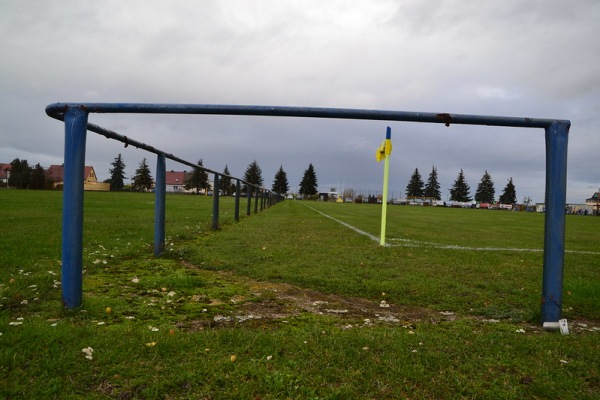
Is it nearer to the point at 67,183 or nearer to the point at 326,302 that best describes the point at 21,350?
the point at 67,183

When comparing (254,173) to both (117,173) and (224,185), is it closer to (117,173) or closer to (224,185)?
(117,173)

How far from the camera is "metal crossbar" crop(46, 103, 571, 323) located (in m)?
2.62

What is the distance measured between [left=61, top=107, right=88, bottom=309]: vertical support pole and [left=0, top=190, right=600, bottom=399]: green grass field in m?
0.16

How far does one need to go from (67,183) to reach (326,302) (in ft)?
6.74

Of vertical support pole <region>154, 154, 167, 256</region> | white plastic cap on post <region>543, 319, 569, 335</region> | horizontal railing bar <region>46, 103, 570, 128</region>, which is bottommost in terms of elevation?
white plastic cap on post <region>543, 319, 569, 335</region>

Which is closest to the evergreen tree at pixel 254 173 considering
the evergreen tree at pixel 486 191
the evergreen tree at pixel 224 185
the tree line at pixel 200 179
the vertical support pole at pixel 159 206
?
the tree line at pixel 200 179

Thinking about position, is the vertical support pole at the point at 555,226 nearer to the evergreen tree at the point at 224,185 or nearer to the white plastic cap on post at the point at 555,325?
the white plastic cap on post at the point at 555,325

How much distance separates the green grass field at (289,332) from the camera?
69.3 inches

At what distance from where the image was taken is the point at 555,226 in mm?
2688

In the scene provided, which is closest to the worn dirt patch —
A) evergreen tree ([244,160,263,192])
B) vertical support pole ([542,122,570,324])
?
vertical support pole ([542,122,570,324])

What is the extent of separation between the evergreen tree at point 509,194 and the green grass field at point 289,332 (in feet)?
390

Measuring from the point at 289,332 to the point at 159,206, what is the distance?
336 centimetres

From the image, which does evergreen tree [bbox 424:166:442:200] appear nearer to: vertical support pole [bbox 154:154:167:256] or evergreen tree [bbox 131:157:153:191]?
evergreen tree [bbox 131:157:153:191]

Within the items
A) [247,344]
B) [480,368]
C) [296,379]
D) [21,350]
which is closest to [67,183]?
[21,350]
